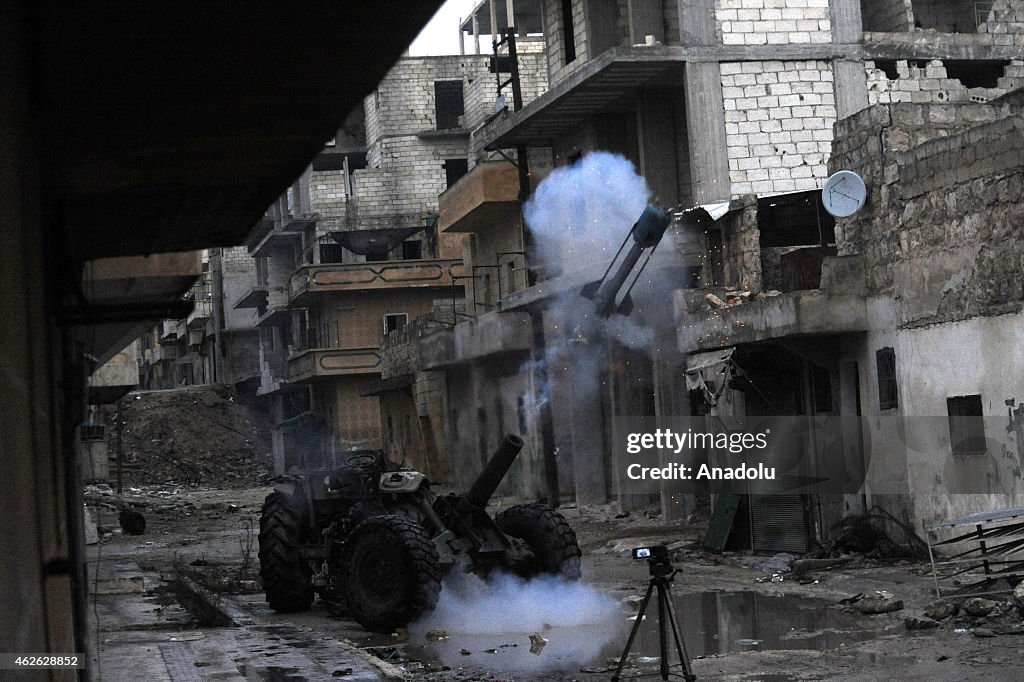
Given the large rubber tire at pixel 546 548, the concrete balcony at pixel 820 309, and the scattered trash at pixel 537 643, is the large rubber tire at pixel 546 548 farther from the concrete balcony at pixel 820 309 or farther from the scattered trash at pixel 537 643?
the concrete balcony at pixel 820 309

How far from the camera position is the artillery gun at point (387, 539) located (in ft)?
42.7

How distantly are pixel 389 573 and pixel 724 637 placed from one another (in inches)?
125

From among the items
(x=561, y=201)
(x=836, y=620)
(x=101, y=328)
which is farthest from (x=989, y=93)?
(x=101, y=328)

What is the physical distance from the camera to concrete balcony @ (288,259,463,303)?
51.0 meters

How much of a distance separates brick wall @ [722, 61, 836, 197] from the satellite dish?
9.49m

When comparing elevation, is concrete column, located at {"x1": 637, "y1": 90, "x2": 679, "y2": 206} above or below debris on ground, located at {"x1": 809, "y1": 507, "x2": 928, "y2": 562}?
above

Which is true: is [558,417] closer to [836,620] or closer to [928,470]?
[928,470]

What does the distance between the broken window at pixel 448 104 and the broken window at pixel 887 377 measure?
140 feet

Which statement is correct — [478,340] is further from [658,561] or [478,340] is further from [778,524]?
[658,561]

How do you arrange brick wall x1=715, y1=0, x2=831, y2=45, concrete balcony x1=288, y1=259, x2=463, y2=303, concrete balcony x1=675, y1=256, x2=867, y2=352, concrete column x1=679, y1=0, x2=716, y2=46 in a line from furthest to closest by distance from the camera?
concrete balcony x1=288, y1=259, x2=463, y2=303 < brick wall x1=715, y1=0, x2=831, y2=45 < concrete column x1=679, y1=0, x2=716, y2=46 < concrete balcony x1=675, y1=256, x2=867, y2=352

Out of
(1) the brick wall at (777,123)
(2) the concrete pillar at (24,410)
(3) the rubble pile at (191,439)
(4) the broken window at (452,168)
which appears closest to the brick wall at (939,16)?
(1) the brick wall at (777,123)

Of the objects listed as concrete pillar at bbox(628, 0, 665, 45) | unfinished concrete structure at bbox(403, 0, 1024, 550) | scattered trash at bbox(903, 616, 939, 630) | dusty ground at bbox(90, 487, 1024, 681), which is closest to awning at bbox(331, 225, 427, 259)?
unfinished concrete structure at bbox(403, 0, 1024, 550)

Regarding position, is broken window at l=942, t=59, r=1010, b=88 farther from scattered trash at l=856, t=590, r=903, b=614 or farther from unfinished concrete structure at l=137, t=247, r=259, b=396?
unfinished concrete structure at l=137, t=247, r=259, b=396

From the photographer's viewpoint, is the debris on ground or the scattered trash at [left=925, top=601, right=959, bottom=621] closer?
the scattered trash at [left=925, top=601, right=959, bottom=621]
